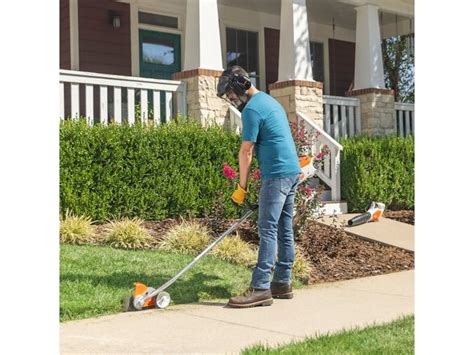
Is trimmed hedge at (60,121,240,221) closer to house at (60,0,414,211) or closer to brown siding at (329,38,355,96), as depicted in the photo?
house at (60,0,414,211)

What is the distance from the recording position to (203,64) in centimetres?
1068

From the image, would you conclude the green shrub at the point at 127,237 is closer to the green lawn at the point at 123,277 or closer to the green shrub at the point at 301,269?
the green lawn at the point at 123,277

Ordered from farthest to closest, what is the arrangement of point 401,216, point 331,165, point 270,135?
point 401,216, point 331,165, point 270,135

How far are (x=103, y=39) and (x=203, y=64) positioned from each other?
334 centimetres

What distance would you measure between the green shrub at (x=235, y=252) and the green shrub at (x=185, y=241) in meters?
0.28

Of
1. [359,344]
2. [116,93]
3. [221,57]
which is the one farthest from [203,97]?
[359,344]

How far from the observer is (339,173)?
11117 millimetres

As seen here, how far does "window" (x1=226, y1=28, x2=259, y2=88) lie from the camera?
15.0 m

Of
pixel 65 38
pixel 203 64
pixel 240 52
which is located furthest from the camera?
pixel 240 52

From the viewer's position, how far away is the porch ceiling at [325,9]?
47.8 ft

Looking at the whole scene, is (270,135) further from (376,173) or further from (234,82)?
(376,173)
